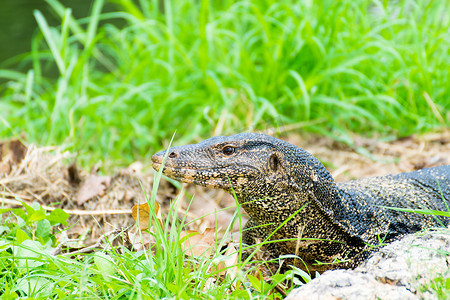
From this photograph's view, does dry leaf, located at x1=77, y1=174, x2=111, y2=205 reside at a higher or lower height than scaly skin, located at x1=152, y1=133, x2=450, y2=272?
lower

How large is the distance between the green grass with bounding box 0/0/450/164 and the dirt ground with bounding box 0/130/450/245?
1.62 feet

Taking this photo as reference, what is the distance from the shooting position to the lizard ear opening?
114 inches

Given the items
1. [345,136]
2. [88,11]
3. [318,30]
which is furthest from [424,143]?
[88,11]

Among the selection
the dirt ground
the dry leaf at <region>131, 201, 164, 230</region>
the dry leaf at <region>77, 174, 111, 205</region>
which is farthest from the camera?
the dry leaf at <region>77, 174, 111, 205</region>

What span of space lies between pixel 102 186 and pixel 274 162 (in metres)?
1.45

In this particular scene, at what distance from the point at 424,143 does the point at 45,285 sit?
4.02 metres

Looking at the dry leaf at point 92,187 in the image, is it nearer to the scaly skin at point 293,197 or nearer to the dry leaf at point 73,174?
the dry leaf at point 73,174

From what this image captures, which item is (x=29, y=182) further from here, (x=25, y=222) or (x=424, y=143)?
(x=424, y=143)

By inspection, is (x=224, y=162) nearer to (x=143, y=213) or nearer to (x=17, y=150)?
(x=143, y=213)

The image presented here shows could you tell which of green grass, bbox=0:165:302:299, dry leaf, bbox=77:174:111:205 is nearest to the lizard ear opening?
green grass, bbox=0:165:302:299

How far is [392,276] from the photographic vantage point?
2236mm

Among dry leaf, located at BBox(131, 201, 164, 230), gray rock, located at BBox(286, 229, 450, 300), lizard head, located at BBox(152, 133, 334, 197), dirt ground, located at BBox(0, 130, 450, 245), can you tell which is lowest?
dirt ground, located at BBox(0, 130, 450, 245)

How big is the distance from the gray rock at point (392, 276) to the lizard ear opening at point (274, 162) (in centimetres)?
75

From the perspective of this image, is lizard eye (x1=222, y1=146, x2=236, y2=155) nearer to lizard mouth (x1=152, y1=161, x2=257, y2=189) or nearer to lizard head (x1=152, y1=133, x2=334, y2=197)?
lizard head (x1=152, y1=133, x2=334, y2=197)
